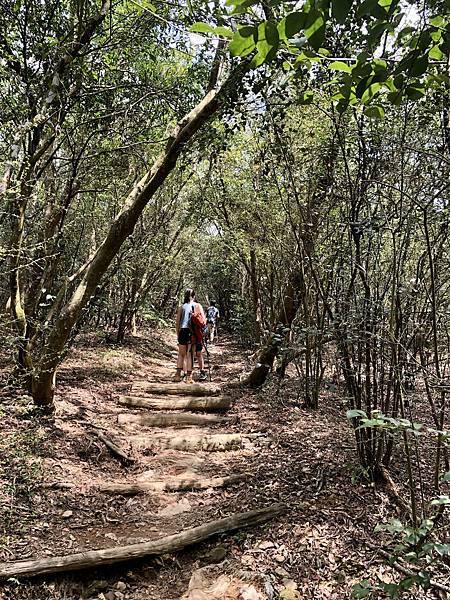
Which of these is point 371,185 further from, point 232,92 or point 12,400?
point 12,400

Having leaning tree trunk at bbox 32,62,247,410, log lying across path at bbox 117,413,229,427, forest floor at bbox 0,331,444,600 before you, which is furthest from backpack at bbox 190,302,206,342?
leaning tree trunk at bbox 32,62,247,410

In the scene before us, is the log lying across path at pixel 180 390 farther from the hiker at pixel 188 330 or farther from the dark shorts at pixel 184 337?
the dark shorts at pixel 184 337

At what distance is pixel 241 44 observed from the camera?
1343 mm

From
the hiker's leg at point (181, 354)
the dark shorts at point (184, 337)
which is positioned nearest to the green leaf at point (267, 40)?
the dark shorts at point (184, 337)

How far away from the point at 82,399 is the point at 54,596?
4.32 metres

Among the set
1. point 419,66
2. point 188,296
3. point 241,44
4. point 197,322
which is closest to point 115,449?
point 197,322

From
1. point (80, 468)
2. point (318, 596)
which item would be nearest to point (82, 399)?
point (80, 468)

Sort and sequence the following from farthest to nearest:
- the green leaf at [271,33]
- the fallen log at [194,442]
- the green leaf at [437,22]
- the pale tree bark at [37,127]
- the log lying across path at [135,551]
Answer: the fallen log at [194,442] < the pale tree bark at [37,127] < the log lying across path at [135,551] < the green leaf at [437,22] < the green leaf at [271,33]

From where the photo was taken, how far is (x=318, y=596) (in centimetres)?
307

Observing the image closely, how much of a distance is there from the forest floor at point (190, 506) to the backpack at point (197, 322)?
2.68 meters

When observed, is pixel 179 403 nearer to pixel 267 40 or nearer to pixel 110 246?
pixel 110 246

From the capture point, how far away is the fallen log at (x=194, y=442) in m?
5.98

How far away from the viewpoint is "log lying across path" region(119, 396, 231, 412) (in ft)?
24.5

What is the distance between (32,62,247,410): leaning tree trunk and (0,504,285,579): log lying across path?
8.54 feet
